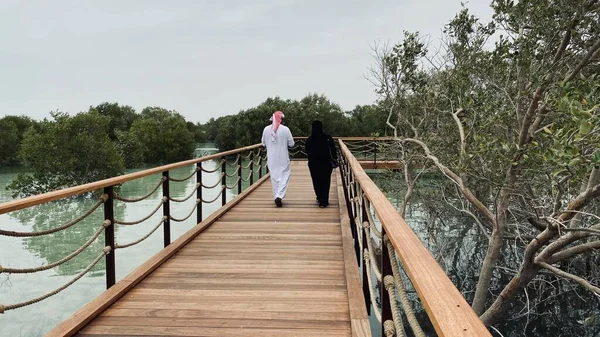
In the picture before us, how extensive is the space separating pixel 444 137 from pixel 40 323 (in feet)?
27.8

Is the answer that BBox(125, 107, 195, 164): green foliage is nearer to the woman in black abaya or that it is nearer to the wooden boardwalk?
the woman in black abaya

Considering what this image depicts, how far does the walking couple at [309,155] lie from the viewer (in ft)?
21.7

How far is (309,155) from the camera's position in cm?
679

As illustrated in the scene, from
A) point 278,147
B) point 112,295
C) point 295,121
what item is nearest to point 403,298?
point 112,295

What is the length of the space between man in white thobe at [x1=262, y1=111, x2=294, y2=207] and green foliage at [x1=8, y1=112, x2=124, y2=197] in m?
17.4

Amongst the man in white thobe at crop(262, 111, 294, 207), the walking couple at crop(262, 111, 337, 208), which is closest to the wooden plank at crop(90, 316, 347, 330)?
the walking couple at crop(262, 111, 337, 208)

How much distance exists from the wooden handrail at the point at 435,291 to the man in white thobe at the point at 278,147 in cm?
514

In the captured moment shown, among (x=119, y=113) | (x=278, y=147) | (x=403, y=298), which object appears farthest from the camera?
(x=119, y=113)

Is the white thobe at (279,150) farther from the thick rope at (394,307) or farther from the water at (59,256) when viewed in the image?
the thick rope at (394,307)

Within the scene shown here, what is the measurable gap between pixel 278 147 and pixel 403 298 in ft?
18.5

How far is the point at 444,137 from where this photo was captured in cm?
996

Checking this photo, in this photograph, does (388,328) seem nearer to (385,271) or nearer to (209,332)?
(385,271)

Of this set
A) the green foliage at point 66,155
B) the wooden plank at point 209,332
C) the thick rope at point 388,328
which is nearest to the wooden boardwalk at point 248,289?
the wooden plank at point 209,332

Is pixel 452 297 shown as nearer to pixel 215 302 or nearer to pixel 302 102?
pixel 215 302
